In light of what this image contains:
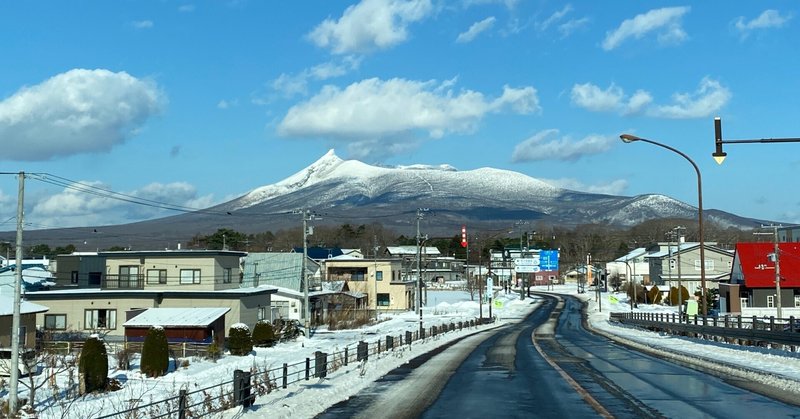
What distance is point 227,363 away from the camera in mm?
40406

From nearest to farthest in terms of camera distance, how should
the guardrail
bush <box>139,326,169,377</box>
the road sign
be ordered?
the guardrail
bush <box>139,326,169,377</box>
the road sign

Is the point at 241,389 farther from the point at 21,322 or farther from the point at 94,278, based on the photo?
the point at 94,278

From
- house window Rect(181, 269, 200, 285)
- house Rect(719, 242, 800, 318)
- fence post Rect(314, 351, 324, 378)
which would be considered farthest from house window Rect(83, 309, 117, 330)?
house Rect(719, 242, 800, 318)

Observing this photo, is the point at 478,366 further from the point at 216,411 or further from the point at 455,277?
the point at 455,277

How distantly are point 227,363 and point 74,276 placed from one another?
37666 millimetres

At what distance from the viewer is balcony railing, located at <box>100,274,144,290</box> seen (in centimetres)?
5947

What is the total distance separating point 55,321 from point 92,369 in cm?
3028

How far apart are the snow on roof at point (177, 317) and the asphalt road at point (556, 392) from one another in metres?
21.9

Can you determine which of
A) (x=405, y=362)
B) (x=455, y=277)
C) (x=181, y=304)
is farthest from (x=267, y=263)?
(x=455, y=277)

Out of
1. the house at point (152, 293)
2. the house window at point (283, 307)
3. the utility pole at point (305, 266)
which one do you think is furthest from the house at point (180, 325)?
the house window at point (283, 307)

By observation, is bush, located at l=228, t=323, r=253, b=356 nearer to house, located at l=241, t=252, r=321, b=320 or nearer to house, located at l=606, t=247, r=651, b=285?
house, located at l=241, t=252, r=321, b=320

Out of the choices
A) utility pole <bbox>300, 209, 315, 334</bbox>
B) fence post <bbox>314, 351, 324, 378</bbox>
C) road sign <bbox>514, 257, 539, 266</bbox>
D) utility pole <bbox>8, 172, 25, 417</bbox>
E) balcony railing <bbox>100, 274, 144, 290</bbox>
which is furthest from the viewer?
road sign <bbox>514, 257, 539, 266</bbox>

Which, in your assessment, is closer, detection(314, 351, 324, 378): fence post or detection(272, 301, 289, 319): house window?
detection(314, 351, 324, 378): fence post

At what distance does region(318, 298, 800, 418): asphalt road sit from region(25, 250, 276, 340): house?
29.9 metres
